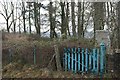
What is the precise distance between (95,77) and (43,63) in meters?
2.67

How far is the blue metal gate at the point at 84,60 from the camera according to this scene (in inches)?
372

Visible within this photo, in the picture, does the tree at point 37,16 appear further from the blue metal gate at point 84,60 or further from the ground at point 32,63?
the blue metal gate at point 84,60

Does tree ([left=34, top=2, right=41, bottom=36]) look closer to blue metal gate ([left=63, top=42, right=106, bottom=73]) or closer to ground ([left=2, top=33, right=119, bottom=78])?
ground ([left=2, top=33, right=119, bottom=78])

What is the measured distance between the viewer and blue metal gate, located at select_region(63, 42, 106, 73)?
9445 millimetres

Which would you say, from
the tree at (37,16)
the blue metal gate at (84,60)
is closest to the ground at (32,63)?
the blue metal gate at (84,60)

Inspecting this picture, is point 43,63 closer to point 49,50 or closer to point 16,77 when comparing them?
point 49,50

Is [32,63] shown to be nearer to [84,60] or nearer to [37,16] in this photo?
[84,60]

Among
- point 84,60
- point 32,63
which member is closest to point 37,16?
point 32,63

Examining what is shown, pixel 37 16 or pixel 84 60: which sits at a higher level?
pixel 37 16

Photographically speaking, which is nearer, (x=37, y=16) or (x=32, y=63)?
(x=32, y=63)

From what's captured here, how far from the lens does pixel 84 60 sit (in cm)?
982

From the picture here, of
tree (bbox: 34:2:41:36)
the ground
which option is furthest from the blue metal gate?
tree (bbox: 34:2:41:36)

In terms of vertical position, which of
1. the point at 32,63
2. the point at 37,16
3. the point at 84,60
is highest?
the point at 37,16

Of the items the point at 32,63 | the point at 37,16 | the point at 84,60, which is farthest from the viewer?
the point at 37,16
